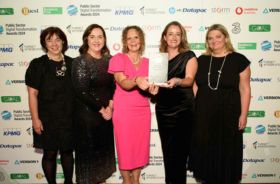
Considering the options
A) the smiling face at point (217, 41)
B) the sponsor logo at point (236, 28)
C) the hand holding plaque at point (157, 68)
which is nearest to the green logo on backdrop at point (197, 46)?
the sponsor logo at point (236, 28)

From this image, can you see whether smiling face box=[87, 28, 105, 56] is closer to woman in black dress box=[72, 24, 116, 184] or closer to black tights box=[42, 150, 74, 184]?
woman in black dress box=[72, 24, 116, 184]

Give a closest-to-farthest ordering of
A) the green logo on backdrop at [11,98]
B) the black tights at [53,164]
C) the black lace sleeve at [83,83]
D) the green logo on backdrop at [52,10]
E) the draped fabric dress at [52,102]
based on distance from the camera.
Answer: the black lace sleeve at [83,83], the draped fabric dress at [52,102], the black tights at [53,164], the green logo on backdrop at [52,10], the green logo on backdrop at [11,98]

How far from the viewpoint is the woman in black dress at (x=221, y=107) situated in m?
2.43

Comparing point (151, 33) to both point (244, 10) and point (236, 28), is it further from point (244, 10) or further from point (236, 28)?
point (244, 10)

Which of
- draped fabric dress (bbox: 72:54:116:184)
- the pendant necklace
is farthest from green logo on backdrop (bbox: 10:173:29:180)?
the pendant necklace

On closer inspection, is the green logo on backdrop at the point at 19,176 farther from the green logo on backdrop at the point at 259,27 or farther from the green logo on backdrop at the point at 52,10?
the green logo on backdrop at the point at 259,27

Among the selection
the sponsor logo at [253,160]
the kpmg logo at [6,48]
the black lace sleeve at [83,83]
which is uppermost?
the kpmg logo at [6,48]

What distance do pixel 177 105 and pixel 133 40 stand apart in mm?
758

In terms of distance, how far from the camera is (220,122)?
96.6 inches

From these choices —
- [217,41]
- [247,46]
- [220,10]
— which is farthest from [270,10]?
[217,41]

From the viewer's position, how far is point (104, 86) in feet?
8.02

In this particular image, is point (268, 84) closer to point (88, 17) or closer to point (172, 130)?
point (172, 130)

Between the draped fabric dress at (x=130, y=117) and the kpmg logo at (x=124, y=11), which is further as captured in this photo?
the kpmg logo at (x=124, y=11)

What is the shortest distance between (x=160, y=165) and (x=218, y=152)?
0.95 m
